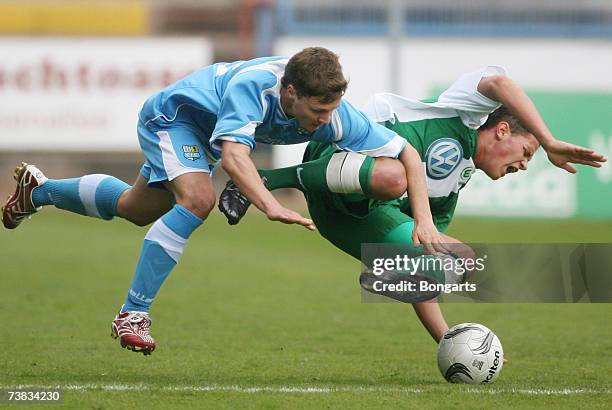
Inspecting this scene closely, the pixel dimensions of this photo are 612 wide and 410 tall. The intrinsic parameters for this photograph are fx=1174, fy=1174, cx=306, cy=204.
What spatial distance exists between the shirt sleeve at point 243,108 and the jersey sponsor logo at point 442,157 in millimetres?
1166

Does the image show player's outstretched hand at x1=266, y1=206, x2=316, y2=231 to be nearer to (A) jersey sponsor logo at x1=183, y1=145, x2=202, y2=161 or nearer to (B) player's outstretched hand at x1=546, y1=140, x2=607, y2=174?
(A) jersey sponsor logo at x1=183, y1=145, x2=202, y2=161

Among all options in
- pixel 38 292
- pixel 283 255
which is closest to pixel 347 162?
pixel 38 292

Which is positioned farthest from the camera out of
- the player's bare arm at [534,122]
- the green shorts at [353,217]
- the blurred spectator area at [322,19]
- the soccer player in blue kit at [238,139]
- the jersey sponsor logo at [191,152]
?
the blurred spectator area at [322,19]

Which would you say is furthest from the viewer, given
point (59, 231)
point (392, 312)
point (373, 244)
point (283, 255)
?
point (59, 231)

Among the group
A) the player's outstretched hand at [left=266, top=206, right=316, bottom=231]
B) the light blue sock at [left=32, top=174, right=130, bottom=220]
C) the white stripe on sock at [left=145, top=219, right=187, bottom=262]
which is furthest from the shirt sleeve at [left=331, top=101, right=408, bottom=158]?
the light blue sock at [left=32, top=174, right=130, bottom=220]

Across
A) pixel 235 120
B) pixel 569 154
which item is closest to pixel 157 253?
pixel 235 120

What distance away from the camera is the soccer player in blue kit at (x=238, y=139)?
5832 mm

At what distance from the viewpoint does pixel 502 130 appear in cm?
676

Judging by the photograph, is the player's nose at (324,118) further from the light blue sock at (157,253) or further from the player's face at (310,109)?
the light blue sock at (157,253)

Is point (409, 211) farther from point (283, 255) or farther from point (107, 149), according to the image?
point (107, 149)

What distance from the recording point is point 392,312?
9938mm

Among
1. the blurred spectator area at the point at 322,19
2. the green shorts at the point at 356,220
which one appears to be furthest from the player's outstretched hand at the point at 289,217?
the blurred spectator area at the point at 322,19

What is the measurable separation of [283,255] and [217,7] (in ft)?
39.8

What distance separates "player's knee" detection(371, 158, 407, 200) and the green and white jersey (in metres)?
0.61
